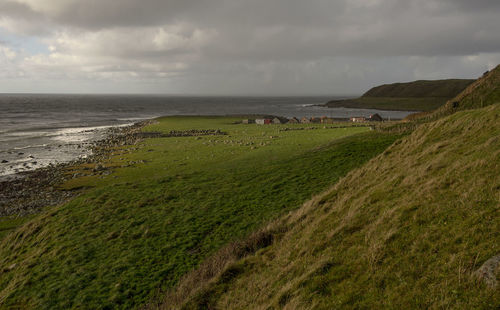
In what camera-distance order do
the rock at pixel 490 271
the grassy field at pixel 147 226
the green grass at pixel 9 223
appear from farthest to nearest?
the green grass at pixel 9 223 → the grassy field at pixel 147 226 → the rock at pixel 490 271

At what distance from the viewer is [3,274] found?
16125 millimetres

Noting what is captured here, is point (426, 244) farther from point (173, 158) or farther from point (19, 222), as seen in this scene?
point (173, 158)

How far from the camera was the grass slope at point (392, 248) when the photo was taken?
282 inches

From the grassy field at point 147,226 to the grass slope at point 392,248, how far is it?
→ 3.61m

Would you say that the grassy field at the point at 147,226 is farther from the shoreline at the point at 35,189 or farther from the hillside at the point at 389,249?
the hillside at the point at 389,249

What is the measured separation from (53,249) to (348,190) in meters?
16.8

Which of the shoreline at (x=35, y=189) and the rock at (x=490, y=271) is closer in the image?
the rock at (x=490, y=271)

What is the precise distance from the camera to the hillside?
7113 millimetres

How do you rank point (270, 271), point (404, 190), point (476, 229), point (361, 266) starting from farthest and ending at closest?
point (404, 190) → point (270, 271) → point (361, 266) → point (476, 229)

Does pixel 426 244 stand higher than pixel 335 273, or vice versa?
pixel 426 244

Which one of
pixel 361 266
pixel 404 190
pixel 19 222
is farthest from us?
pixel 19 222

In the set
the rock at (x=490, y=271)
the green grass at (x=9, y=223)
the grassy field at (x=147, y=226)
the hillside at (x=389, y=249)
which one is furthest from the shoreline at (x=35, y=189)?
the rock at (x=490, y=271)

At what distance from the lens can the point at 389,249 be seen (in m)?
8.76

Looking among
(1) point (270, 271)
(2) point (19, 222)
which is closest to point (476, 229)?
(1) point (270, 271)
